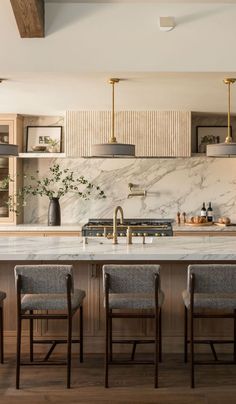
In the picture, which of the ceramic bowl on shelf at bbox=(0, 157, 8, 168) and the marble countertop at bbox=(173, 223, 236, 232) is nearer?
the marble countertop at bbox=(173, 223, 236, 232)

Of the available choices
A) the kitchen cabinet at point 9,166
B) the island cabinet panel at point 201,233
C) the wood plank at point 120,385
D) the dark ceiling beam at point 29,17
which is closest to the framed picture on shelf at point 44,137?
the kitchen cabinet at point 9,166

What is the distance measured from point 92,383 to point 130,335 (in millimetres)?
642

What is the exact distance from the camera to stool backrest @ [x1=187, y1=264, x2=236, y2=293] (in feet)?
11.0

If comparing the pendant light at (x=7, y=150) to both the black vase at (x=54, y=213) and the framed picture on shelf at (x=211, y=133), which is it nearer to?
the black vase at (x=54, y=213)

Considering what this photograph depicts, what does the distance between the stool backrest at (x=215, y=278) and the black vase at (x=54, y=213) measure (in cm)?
339

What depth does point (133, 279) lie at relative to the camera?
3359 mm

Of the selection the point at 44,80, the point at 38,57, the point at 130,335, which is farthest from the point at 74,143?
the point at 130,335

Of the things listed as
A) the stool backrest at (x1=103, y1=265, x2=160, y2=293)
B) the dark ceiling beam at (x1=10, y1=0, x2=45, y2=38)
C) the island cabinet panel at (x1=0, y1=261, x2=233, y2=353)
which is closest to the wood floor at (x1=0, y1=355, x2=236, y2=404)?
the island cabinet panel at (x1=0, y1=261, x2=233, y2=353)

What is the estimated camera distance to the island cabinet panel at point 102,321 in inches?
159

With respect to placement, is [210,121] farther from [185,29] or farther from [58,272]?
[58,272]

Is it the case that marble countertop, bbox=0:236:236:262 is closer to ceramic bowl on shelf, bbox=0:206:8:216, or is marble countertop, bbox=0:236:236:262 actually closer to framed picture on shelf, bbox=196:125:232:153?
ceramic bowl on shelf, bbox=0:206:8:216

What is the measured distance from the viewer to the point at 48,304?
3.44 m

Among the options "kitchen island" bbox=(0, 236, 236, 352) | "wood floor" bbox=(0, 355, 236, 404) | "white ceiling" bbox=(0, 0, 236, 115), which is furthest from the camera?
"white ceiling" bbox=(0, 0, 236, 115)

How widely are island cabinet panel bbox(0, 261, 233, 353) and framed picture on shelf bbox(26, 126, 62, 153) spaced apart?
9.68 feet
